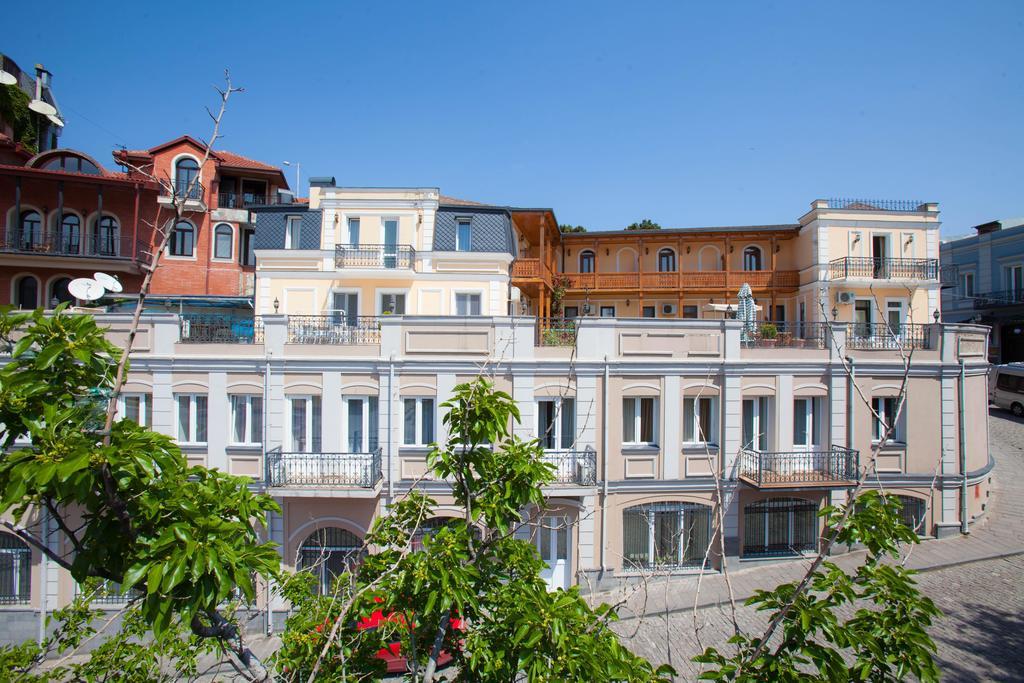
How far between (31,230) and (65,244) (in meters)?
1.62

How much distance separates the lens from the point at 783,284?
2781 cm

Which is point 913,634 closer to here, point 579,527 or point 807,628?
point 807,628

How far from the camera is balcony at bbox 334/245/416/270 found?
66.6 feet

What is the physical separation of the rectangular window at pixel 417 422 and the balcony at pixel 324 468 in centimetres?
102

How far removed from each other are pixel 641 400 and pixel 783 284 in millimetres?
17790

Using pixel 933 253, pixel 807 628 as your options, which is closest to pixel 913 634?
pixel 807 628

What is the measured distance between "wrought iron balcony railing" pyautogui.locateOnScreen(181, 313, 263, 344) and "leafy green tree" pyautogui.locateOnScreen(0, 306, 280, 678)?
11417mm

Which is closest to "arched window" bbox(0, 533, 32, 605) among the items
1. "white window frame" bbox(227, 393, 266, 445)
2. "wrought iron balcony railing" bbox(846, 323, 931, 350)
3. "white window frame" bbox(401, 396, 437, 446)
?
"white window frame" bbox(227, 393, 266, 445)

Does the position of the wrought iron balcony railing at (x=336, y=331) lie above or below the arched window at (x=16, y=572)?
above

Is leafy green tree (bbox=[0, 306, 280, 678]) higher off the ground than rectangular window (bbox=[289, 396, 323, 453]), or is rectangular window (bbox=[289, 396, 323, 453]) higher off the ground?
leafy green tree (bbox=[0, 306, 280, 678])

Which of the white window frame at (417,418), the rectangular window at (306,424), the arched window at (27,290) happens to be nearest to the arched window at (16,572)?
the rectangular window at (306,424)

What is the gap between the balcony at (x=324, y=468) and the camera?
1340 centimetres

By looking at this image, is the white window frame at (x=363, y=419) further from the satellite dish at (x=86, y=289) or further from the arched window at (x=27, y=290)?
the arched window at (x=27, y=290)

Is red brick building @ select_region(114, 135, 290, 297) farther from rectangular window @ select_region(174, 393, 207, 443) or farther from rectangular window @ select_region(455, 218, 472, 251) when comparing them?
rectangular window @ select_region(174, 393, 207, 443)
